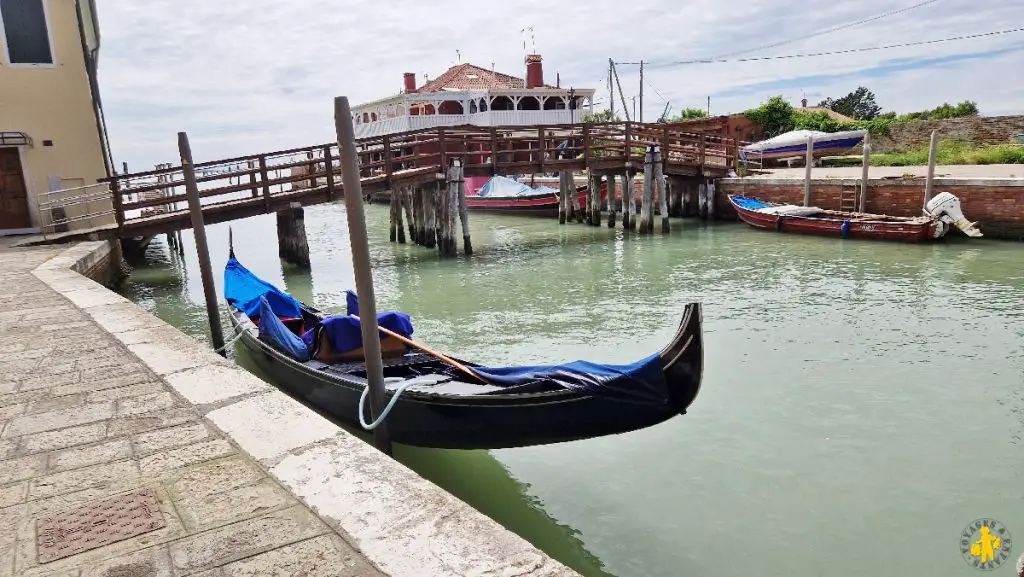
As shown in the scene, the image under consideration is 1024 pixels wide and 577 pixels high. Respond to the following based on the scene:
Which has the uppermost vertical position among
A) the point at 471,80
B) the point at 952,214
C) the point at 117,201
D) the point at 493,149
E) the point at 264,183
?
the point at 471,80

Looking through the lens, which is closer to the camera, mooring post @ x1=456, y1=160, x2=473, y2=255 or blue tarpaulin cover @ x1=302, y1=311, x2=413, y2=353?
blue tarpaulin cover @ x1=302, y1=311, x2=413, y2=353

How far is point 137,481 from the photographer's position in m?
2.59

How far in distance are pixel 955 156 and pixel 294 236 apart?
17.8 meters

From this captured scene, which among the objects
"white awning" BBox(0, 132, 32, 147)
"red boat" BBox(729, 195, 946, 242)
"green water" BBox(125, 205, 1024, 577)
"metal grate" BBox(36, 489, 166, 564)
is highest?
"white awning" BBox(0, 132, 32, 147)

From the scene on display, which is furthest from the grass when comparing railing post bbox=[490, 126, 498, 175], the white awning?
the white awning

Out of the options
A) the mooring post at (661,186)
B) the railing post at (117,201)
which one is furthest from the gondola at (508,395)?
the mooring post at (661,186)

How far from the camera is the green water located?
3688mm

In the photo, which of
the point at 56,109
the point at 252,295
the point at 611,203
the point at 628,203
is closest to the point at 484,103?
the point at 611,203

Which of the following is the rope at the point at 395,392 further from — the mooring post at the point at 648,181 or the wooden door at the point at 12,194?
the mooring post at the point at 648,181

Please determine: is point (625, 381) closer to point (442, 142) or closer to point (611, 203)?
point (442, 142)

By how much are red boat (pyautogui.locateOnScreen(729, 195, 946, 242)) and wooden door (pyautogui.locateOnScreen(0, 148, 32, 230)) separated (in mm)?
15551

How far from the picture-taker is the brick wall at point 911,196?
13250 mm

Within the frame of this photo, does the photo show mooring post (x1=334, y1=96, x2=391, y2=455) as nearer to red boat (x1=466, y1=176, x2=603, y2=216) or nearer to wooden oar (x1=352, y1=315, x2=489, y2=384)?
wooden oar (x1=352, y1=315, x2=489, y2=384)

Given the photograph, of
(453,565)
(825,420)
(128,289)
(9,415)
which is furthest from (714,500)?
(128,289)
